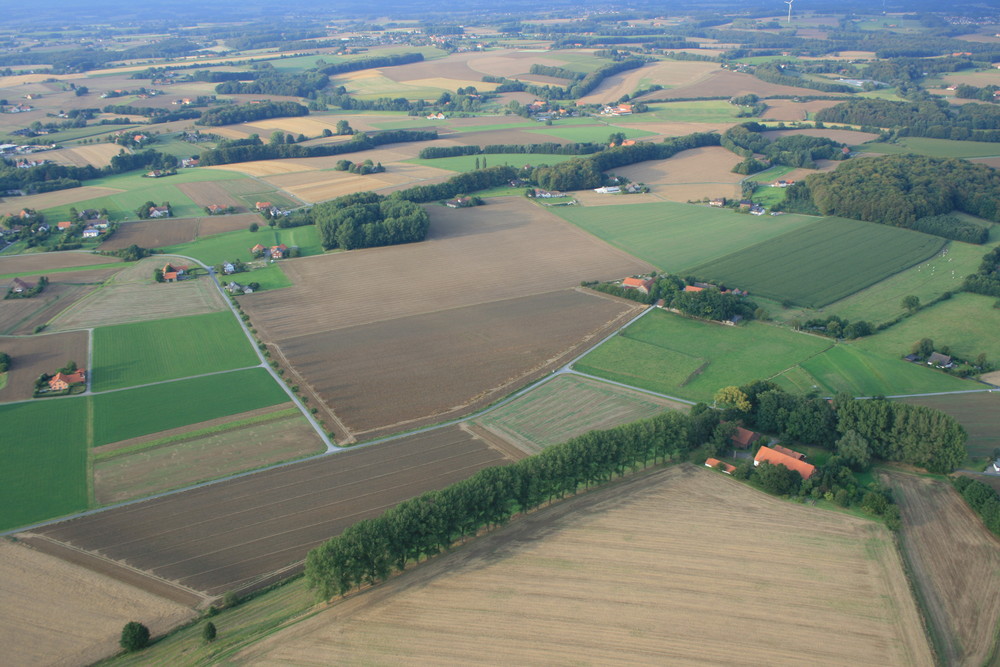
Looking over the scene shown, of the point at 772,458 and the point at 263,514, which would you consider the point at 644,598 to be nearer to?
the point at 772,458

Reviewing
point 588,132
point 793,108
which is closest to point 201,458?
point 588,132

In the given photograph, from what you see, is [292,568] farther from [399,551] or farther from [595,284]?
[595,284]

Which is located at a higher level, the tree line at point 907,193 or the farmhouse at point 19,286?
the tree line at point 907,193

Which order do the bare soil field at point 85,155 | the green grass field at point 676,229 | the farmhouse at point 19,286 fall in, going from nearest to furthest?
1. the farmhouse at point 19,286
2. the green grass field at point 676,229
3. the bare soil field at point 85,155

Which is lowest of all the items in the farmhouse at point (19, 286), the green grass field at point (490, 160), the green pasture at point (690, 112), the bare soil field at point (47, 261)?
the farmhouse at point (19, 286)

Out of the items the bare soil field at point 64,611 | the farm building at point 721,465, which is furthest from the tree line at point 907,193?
the bare soil field at point 64,611

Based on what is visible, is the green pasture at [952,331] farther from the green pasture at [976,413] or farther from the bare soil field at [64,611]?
the bare soil field at [64,611]

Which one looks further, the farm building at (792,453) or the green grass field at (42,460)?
the farm building at (792,453)

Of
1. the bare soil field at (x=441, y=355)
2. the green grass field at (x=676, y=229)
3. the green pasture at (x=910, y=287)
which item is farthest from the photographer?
the green grass field at (x=676, y=229)

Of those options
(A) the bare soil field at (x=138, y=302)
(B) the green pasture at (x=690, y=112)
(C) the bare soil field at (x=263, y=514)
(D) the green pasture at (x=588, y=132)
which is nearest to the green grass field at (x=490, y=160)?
(D) the green pasture at (x=588, y=132)

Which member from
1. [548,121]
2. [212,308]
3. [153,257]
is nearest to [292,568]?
[212,308]
